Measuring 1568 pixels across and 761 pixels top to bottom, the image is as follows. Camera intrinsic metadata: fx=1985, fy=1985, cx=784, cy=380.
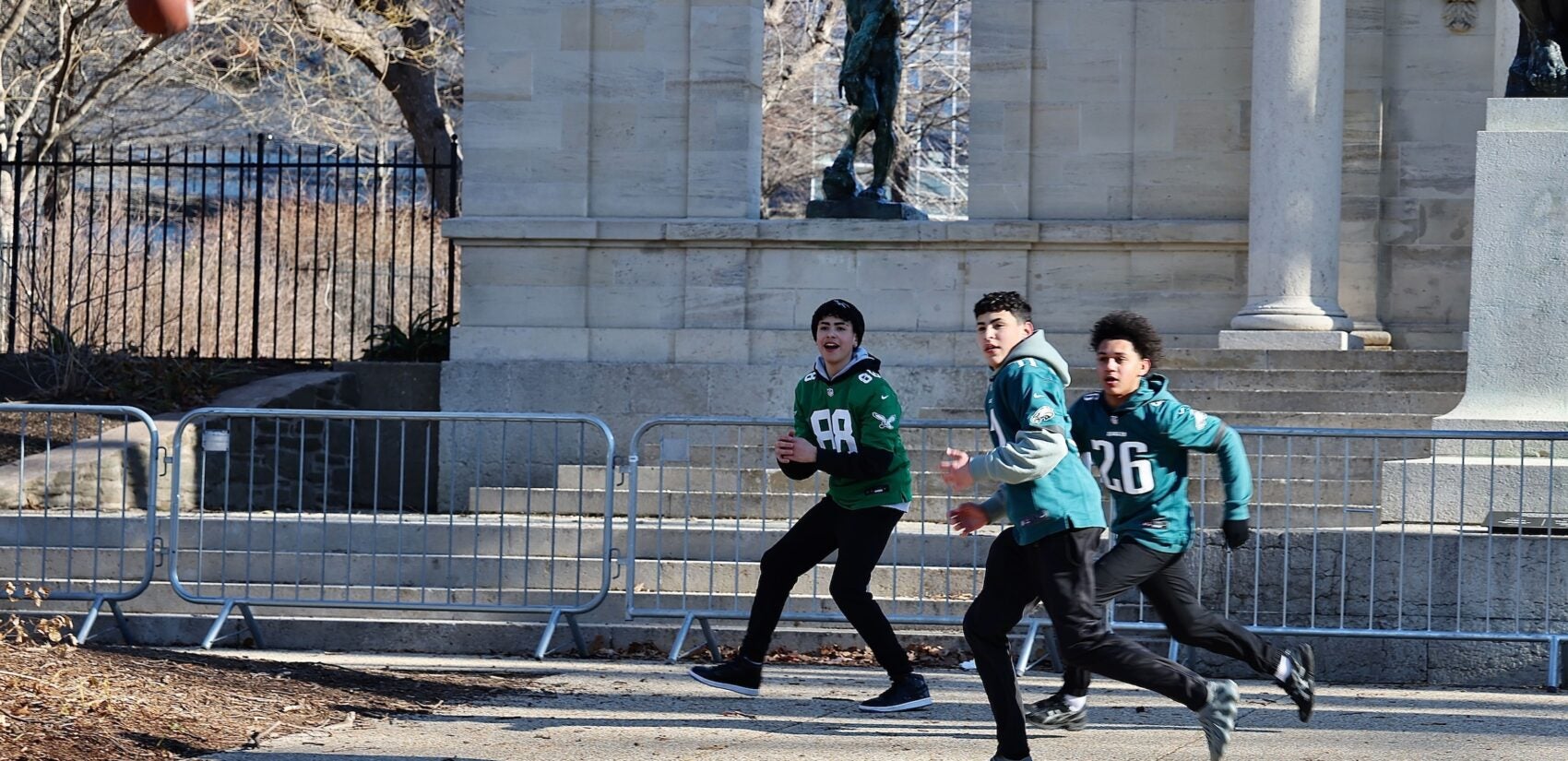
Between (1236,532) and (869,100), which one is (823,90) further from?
(1236,532)

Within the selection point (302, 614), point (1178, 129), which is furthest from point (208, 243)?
point (302, 614)

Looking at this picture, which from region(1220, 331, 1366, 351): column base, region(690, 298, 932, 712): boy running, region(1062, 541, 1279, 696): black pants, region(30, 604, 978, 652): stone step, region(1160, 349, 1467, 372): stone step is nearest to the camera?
region(1062, 541, 1279, 696): black pants

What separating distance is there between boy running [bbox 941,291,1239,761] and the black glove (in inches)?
16.7

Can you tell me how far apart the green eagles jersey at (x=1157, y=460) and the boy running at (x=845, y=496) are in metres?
1.03

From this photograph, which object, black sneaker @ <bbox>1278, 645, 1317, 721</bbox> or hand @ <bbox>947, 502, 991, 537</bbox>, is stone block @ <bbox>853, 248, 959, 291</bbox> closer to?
black sneaker @ <bbox>1278, 645, 1317, 721</bbox>

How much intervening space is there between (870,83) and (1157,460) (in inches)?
354

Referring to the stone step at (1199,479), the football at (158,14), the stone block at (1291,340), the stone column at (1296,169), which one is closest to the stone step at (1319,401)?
the stone step at (1199,479)

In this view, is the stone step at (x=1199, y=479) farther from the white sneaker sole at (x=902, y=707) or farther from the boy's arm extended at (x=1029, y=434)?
the boy's arm extended at (x=1029, y=434)

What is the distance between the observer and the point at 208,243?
3334 cm

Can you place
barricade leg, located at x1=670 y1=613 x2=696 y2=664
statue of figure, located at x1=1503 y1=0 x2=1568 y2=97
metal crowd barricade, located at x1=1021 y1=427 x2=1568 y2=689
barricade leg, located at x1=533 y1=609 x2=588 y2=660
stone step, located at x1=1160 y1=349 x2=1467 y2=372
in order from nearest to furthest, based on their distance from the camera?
metal crowd barricade, located at x1=1021 y1=427 x2=1568 y2=689 → barricade leg, located at x1=670 y1=613 x2=696 y2=664 → barricade leg, located at x1=533 y1=609 x2=588 y2=660 → statue of figure, located at x1=1503 y1=0 x2=1568 y2=97 → stone step, located at x1=1160 y1=349 x2=1467 y2=372

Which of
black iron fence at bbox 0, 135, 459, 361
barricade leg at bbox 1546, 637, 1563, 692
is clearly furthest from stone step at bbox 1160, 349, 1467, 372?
black iron fence at bbox 0, 135, 459, 361

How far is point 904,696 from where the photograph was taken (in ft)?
24.8

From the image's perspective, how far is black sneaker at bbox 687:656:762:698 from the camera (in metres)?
7.58

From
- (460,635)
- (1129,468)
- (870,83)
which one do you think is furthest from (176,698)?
(870,83)
